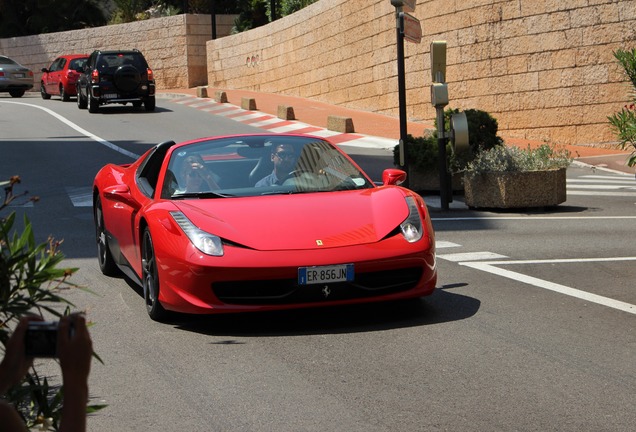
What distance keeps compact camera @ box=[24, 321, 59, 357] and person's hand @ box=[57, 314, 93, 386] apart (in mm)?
12

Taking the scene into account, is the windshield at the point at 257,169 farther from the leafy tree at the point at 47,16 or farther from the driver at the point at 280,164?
the leafy tree at the point at 47,16

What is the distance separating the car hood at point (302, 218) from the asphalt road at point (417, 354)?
568 millimetres

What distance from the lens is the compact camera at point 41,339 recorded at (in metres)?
2.42

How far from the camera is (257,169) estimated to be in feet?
29.5

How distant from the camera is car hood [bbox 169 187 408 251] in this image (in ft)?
25.4

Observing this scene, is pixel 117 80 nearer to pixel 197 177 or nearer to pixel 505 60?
pixel 505 60

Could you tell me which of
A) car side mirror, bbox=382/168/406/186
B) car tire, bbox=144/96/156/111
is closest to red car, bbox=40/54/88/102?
car tire, bbox=144/96/156/111

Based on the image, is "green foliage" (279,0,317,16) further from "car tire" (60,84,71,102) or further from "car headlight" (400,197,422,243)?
"car headlight" (400,197,422,243)

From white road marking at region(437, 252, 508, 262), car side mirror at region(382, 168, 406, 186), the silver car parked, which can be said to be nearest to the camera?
car side mirror at region(382, 168, 406, 186)

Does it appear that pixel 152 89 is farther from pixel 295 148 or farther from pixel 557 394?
pixel 557 394

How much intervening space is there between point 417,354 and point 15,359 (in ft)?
15.0

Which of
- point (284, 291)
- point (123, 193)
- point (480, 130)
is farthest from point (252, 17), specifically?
point (284, 291)

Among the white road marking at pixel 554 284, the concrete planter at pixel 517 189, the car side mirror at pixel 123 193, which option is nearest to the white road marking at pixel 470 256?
the white road marking at pixel 554 284

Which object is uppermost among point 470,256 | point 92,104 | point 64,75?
point 64,75
